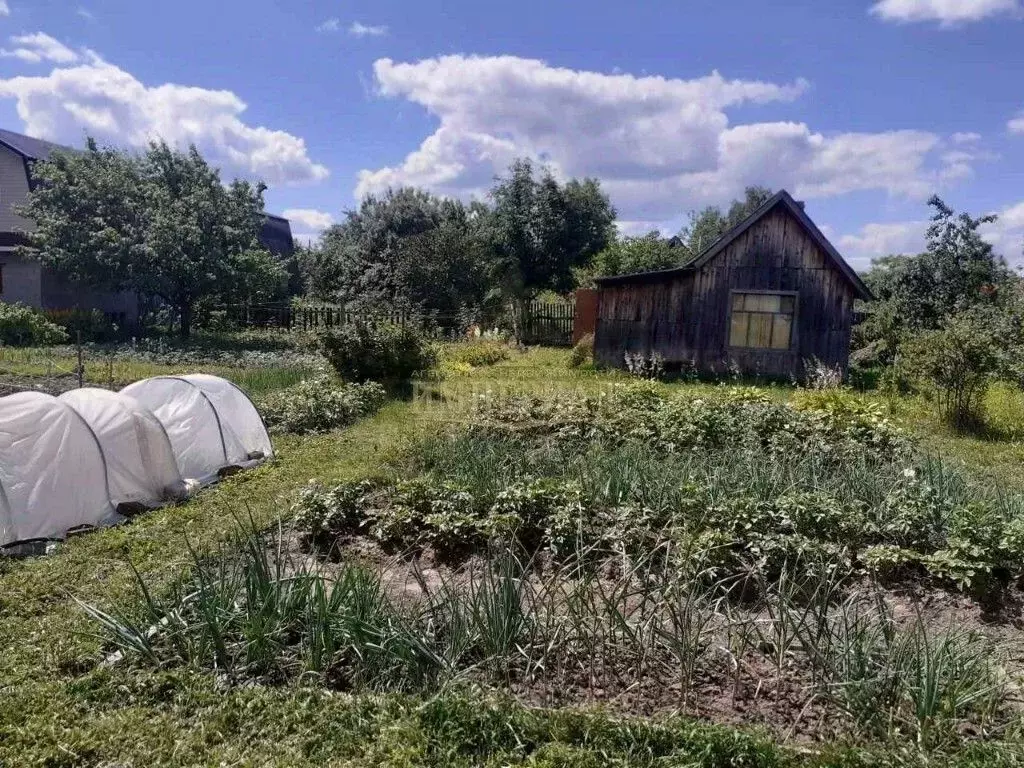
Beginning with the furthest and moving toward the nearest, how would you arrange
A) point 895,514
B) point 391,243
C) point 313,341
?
point 391,243
point 313,341
point 895,514

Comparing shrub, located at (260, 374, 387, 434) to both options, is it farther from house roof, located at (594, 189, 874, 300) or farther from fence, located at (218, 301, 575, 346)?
fence, located at (218, 301, 575, 346)

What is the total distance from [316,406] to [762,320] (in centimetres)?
1040

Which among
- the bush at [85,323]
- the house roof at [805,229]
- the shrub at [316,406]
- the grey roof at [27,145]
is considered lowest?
the shrub at [316,406]

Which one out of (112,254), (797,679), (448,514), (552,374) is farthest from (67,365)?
(797,679)

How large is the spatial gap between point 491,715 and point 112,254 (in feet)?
65.5

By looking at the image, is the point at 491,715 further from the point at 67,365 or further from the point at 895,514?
the point at 67,365

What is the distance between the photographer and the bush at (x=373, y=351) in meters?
13.5

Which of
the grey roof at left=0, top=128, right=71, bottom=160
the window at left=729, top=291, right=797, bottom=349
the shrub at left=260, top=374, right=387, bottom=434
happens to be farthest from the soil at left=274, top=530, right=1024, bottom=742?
the grey roof at left=0, top=128, right=71, bottom=160

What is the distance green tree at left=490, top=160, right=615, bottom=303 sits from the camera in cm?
2870

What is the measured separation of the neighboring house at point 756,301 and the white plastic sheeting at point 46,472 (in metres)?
12.3

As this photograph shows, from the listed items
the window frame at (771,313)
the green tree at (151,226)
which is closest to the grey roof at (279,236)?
the green tree at (151,226)

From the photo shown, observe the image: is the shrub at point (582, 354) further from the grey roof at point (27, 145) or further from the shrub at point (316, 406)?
the grey roof at point (27, 145)

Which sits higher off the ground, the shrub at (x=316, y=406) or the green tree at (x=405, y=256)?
the green tree at (x=405, y=256)

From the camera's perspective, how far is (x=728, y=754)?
121 inches
